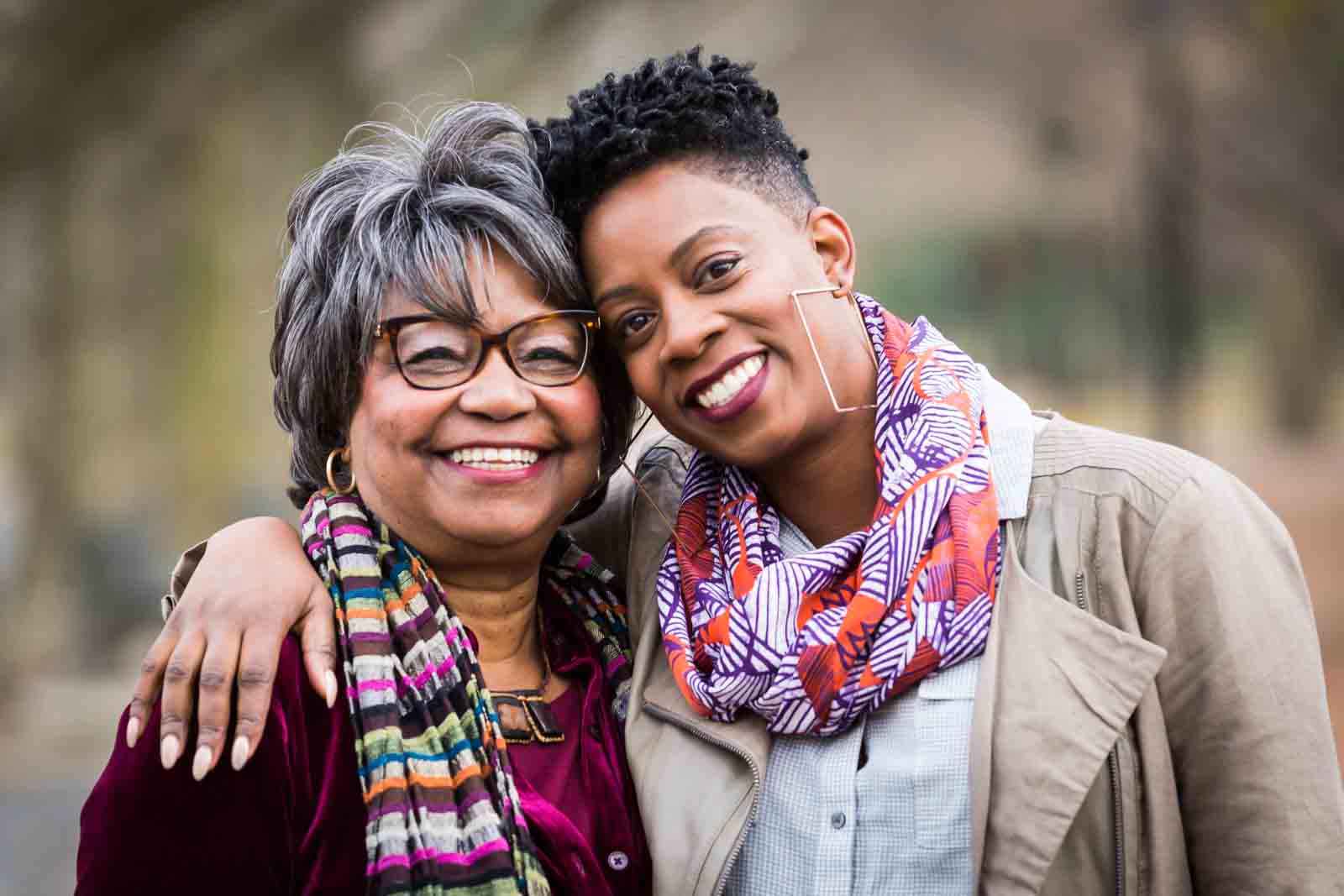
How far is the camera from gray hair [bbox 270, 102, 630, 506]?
205 cm

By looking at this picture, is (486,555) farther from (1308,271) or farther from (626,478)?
(1308,271)

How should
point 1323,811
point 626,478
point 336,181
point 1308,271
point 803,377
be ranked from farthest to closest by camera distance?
point 1308,271 < point 626,478 < point 336,181 < point 803,377 < point 1323,811

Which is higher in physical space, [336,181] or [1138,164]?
[1138,164]

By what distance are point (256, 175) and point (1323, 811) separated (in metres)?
4.49

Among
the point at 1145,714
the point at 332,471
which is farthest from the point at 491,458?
the point at 1145,714

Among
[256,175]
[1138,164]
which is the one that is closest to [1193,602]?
[1138,164]

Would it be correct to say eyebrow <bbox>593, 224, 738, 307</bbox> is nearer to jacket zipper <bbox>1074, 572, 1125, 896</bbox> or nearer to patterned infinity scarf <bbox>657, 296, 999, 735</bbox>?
patterned infinity scarf <bbox>657, 296, 999, 735</bbox>

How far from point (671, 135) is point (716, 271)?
0.23 metres

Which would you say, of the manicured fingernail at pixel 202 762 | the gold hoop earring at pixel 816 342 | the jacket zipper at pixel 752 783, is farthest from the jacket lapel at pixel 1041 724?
the manicured fingernail at pixel 202 762

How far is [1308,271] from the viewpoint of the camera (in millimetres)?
4887

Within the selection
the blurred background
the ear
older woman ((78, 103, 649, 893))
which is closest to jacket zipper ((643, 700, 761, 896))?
older woman ((78, 103, 649, 893))

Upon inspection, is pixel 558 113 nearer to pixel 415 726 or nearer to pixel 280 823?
pixel 415 726

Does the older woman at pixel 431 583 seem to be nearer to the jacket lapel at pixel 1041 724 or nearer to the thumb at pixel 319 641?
the thumb at pixel 319 641

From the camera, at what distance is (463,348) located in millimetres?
2029
